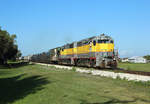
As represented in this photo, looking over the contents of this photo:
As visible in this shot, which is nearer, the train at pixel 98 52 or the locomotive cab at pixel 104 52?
the locomotive cab at pixel 104 52

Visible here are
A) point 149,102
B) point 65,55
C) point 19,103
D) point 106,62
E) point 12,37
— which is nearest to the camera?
point 149,102

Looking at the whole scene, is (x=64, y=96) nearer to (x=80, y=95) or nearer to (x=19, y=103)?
(x=80, y=95)

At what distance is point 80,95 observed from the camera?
29.2 ft

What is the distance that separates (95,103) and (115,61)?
1566 cm

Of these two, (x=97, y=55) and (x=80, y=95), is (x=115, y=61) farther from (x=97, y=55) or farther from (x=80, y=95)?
(x=80, y=95)

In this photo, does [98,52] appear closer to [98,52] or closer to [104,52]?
[98,52]

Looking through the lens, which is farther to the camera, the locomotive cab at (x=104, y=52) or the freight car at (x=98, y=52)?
the freight car at (x=98, y=52)

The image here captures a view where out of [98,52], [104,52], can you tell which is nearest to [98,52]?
[98,52]

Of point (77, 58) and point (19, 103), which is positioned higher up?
point (77, 58)

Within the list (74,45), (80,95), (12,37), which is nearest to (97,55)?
(74,45)

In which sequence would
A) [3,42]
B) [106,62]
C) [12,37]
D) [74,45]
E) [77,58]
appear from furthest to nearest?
1. [12,37]
2. [3,42]
3. [74,45]
4. [77,58]
5. [106,62]

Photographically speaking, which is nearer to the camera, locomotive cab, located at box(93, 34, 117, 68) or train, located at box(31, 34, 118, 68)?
locomotive cab, located at box(93, 34, 117, 68)

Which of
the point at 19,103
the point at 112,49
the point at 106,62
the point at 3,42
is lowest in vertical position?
the point at 19,103

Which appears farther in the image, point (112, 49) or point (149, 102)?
point (112, 49)
